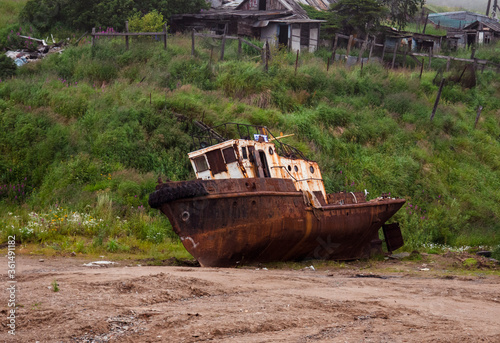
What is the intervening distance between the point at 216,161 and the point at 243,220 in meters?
1.88

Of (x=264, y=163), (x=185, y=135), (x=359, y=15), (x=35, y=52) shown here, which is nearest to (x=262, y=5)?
(x=359, y=15)

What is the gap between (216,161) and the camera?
41.2 ft

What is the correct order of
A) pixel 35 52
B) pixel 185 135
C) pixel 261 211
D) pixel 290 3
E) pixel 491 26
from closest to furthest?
pixel 261 211, pixel 185 135, pixel 35 52, pixel 290 3, pixel 491 26

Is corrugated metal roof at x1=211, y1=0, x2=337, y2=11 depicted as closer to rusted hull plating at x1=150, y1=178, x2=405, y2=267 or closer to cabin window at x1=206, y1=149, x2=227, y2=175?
cabin window at x1=206, y1=149, x2=227, y2=175

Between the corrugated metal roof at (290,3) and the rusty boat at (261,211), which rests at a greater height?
the corrugated metal roof at (290,3)

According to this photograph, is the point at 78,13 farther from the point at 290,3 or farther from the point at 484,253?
the point at 484,253

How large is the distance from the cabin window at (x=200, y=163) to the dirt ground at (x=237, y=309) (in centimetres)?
335

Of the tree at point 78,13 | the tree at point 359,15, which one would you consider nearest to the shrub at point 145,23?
the tree at point 78,13

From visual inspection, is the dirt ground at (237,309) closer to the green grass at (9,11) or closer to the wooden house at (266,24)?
the green grass at (9,11)

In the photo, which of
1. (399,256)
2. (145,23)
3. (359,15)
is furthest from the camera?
(359,15)

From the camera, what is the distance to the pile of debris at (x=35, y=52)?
22.7m

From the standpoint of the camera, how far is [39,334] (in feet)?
17.1

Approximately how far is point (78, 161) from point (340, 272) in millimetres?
7846

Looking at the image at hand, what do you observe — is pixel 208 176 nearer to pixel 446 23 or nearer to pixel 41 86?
pixel 41 86
